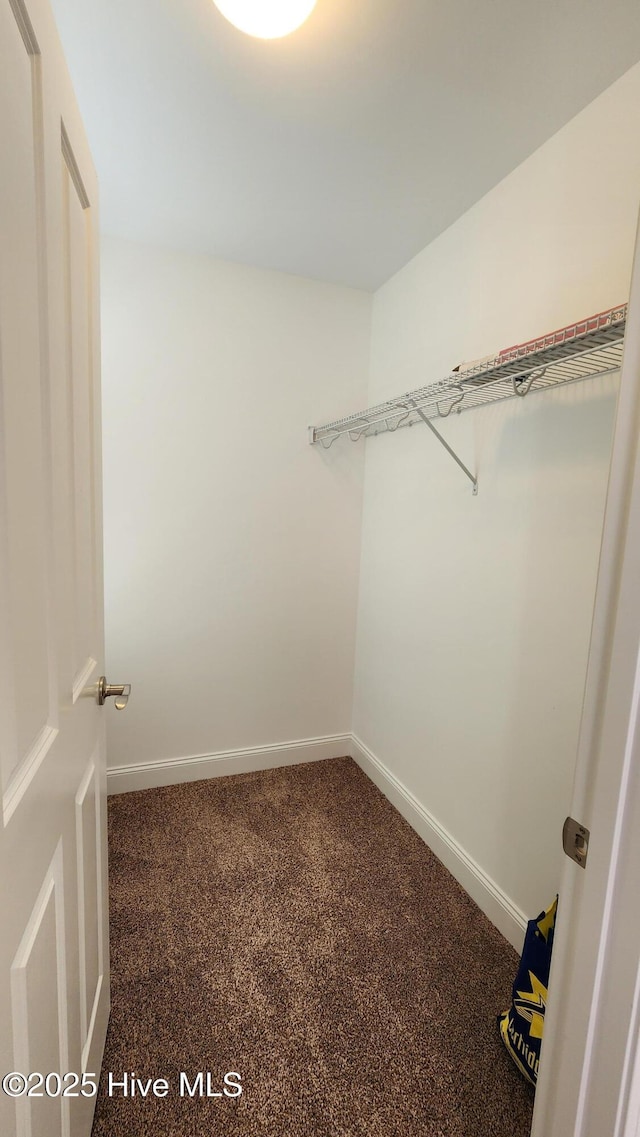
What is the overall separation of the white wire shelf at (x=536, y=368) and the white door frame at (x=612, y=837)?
57 cm

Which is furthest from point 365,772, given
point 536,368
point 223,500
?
point 536,368

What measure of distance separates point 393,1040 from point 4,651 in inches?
57.4

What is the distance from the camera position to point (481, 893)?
1.68 metres

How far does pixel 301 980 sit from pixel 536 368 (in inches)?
71.8

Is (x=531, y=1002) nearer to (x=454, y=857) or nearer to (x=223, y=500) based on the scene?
(x=454, y=857)

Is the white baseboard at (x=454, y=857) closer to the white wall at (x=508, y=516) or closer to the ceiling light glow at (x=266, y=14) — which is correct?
the white wall at (x=508, y=516)

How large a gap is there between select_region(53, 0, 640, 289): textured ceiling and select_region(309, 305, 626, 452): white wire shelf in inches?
22.1

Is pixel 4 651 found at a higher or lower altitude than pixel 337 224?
lower

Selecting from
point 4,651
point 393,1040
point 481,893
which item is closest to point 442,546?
point 481,893

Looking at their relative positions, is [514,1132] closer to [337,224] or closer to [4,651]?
[4,651]

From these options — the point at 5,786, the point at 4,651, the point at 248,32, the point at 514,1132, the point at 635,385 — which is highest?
the point at 248,32

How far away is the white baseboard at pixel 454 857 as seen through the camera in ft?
5.11

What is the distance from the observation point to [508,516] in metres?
1.57

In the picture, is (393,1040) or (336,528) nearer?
(393,1040)
